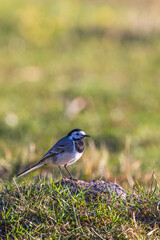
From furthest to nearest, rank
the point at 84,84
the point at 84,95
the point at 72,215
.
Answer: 1. the point at 84,84
2. the point at 84,95
3. the point at 72,215

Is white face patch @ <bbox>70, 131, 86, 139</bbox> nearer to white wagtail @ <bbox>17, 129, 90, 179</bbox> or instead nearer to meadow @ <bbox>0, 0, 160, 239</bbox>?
white wagtail @ <bbox>17, 129, 90, 179</bbox>

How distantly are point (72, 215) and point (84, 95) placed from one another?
23.9 ft

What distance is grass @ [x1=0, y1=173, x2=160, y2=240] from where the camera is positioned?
345cm

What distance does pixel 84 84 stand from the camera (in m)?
11.4

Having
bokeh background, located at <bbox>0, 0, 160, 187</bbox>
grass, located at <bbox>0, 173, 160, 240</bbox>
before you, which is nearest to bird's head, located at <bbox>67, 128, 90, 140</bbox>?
bokeh background, located at <bbox>0, 0, 160, 187</bbox>

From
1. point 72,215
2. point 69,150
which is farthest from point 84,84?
point 72,215

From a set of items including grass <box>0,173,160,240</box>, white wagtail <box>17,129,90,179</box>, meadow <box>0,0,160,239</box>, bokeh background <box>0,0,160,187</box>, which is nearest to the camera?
grass <box>0,173,160,240</box>

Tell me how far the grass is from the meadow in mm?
14

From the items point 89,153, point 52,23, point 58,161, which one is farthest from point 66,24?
point 58,161

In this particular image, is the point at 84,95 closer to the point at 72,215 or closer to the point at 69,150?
the point at 69,150

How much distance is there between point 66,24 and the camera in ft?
53.6

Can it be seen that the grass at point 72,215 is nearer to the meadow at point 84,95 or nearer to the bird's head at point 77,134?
the meadow at point 84,95

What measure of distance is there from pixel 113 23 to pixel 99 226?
523 inches

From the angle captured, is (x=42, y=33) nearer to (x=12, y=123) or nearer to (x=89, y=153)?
(x=12, y=123)
